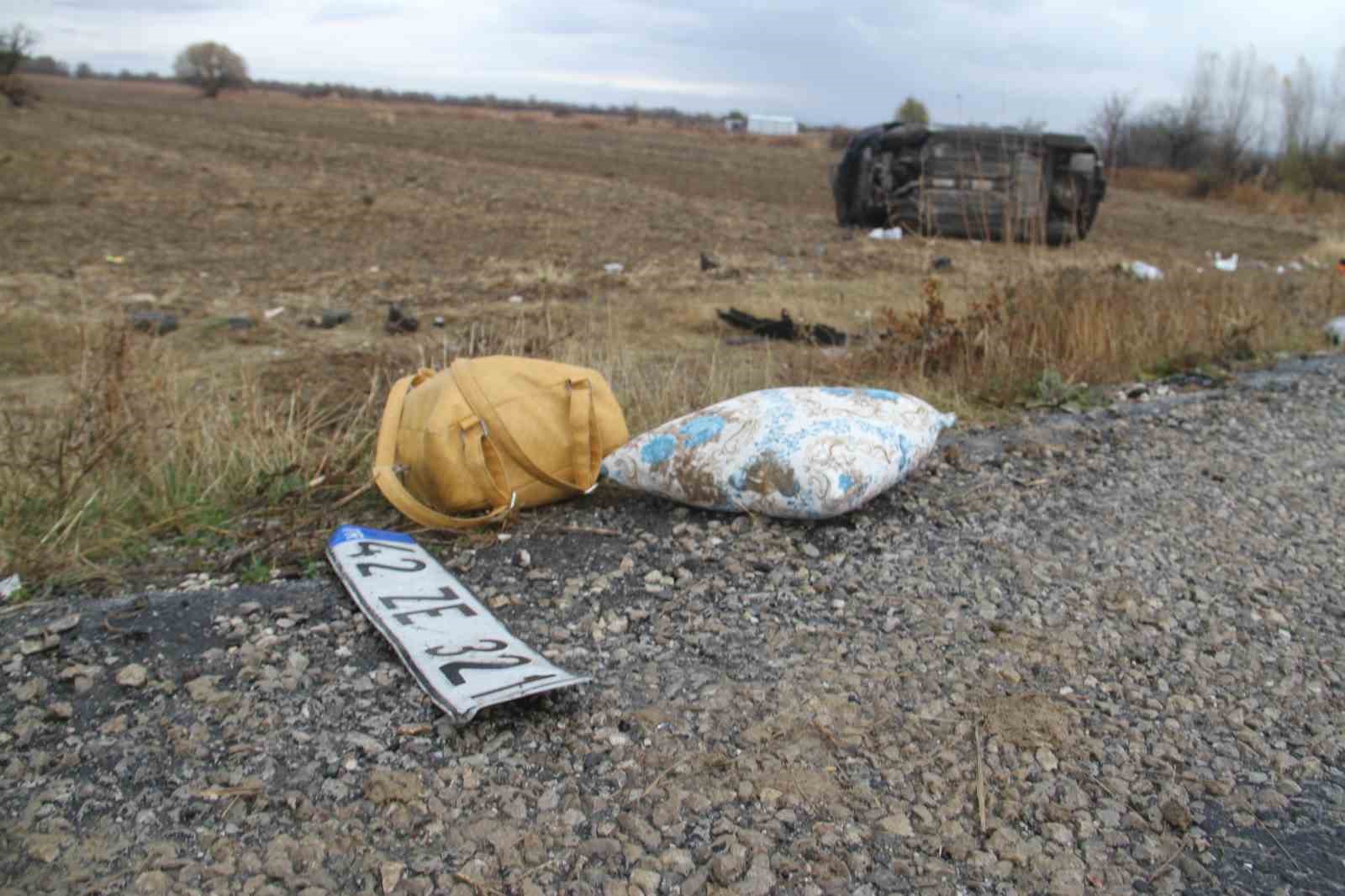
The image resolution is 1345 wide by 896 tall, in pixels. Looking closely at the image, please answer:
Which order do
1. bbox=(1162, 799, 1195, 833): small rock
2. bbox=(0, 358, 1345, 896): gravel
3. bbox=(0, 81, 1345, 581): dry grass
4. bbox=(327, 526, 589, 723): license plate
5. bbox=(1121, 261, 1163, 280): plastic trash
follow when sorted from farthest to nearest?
1. bbox=(1121, 261, 1163, 280): plastic trash
2. bbox=(0, 81, 1345, 581): dry grass
3. bbox=(327, 526, 589, 723): license plate
4. bbox=(1162, 799, 1195, 833): small rock
5. bbox=(0, 358, 1345, 896): gravel

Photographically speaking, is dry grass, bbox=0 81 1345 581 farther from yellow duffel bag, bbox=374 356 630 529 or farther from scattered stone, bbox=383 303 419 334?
yellow duffel bag, bbox=374 356 630 529

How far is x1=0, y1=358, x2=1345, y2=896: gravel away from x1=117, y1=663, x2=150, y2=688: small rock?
0.01 meters

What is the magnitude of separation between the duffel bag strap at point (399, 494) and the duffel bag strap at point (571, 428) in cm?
8

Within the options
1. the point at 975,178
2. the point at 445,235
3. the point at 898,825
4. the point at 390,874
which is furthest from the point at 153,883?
the point at 975,178

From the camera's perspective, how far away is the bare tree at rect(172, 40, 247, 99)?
151 ft

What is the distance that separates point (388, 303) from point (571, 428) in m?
4.40

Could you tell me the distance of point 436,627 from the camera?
2525 mm

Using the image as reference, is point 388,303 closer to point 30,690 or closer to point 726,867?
point 30,690

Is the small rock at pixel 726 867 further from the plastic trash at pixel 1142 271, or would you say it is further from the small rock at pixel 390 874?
the plastic trash at pixel 1142 271

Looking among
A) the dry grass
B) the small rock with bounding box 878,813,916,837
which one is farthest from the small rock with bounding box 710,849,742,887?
the dry grass

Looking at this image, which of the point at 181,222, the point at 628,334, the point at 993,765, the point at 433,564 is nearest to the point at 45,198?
the point at 181,222

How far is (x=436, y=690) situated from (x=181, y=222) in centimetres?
937

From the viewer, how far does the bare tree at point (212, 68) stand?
4606 cm

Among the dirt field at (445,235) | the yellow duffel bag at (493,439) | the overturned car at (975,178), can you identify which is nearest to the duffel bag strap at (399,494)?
the yellow duffel bag at (493,439)
